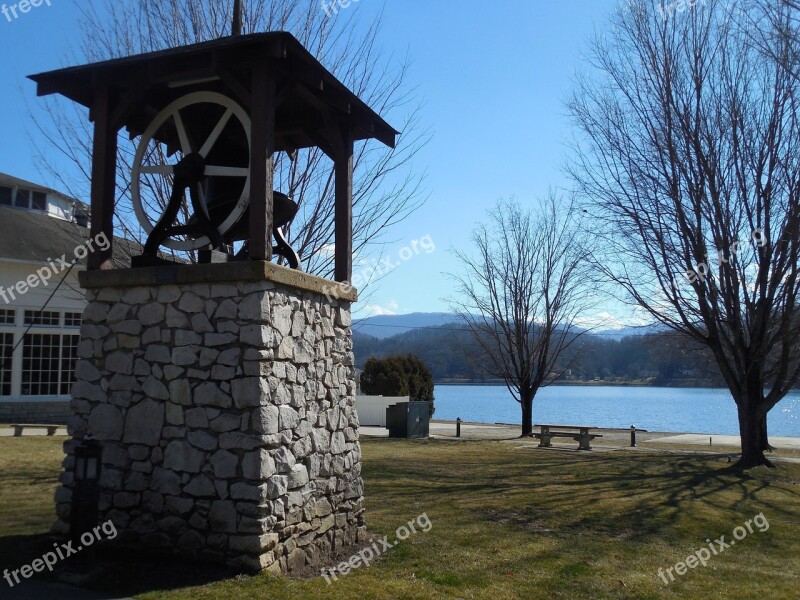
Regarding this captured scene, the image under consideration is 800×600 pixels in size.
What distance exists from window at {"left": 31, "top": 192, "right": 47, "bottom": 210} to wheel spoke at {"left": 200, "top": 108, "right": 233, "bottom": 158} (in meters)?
18.1

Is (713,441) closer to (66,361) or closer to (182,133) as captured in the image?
(66,361)

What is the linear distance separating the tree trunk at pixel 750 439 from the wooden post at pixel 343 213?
10.8 m

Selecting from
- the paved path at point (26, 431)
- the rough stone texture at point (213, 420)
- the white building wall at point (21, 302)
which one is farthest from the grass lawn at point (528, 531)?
the white building wall at point (21, 302)

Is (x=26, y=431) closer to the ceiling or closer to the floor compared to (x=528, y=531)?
closer to the ceiling

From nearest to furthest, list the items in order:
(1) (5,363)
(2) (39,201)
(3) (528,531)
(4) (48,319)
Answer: (3) (528,531), (1) (5,363), (4) (48,319), (2) (39,201)

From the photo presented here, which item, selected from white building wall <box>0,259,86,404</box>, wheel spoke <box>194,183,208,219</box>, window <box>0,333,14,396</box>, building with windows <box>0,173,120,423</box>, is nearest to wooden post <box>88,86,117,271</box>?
wheel spoke <box>194,183,208,219</box>

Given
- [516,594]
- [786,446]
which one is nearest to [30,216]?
[516,594]

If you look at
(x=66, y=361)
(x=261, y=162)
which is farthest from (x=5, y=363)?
(x=261, y=162)

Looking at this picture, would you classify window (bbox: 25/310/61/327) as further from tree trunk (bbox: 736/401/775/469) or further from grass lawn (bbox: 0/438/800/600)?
tree trunk (bbox: 736/401/775/469)

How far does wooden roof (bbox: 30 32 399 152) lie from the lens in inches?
→ 243

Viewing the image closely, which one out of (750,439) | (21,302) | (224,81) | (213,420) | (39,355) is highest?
(224,81)

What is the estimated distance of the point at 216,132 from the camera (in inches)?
267

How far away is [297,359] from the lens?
20.7 feet

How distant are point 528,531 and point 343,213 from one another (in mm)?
4263
